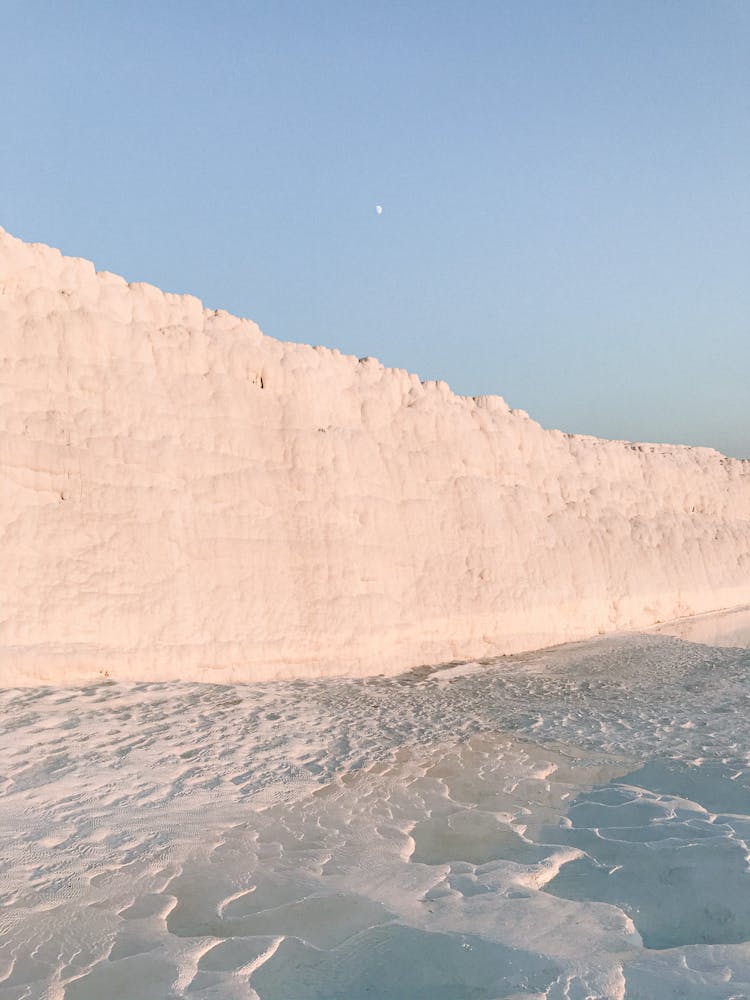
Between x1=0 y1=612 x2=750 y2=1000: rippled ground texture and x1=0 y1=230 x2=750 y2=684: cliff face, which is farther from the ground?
x1=0 y1=230 x2=750 y2=684: cliff face

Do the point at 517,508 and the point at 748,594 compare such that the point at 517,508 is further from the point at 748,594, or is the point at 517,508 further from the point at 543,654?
the point at 748,594

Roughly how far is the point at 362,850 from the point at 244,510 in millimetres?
5842

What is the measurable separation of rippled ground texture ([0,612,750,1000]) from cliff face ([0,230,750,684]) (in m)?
1.25

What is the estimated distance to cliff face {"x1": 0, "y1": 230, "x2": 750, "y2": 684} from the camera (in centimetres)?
834

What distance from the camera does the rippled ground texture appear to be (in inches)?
126

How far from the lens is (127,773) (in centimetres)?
534

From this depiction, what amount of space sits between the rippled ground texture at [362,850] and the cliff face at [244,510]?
1252 mm

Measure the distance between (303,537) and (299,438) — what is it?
143 centimetres

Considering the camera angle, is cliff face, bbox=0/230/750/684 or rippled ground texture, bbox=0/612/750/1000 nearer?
rippled ground texture, bbox=0/612/750/1000

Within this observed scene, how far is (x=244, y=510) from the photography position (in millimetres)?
9734

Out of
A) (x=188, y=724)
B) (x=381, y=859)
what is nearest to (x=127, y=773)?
(x=188, y=724)

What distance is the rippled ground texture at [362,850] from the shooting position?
126 inches

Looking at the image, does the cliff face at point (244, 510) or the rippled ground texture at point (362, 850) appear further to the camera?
the cliff face at point (244, 510)

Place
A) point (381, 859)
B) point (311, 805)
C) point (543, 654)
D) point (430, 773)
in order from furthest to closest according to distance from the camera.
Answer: point (543, 654)
point (430, 773)
point (311, 805)
point (381, 859)
